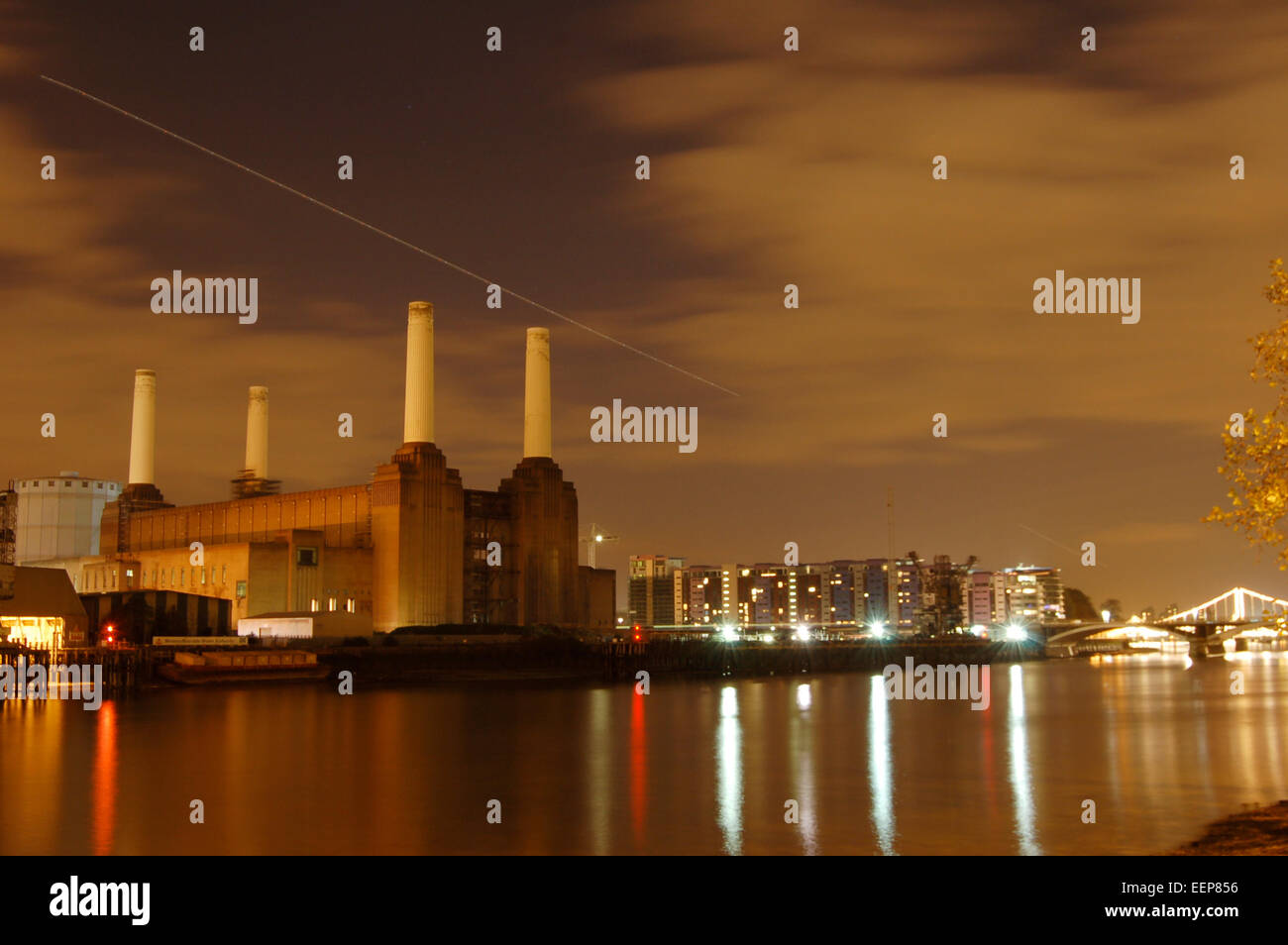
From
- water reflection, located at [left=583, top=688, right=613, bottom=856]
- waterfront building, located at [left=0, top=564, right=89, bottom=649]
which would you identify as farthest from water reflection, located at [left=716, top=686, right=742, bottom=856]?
waterfront building, located at [left=0, top=564, right=89, bottom=649]

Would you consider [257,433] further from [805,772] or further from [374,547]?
[805,772]

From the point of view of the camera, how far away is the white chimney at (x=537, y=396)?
311ft

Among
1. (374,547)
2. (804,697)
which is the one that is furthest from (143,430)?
(804,697)

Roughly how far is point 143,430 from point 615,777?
93.7 metres

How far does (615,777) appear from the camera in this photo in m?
29.0

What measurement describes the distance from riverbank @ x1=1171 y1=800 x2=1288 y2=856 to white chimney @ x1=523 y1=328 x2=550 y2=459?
76.8m

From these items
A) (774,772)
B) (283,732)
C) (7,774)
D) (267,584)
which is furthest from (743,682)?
(7,774)

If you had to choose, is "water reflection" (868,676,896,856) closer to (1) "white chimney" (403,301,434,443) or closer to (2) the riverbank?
(2) the riverbank

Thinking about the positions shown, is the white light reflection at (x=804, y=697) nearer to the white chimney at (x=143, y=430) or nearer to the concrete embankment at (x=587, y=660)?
the concrete embankment at (x=587, y=660)

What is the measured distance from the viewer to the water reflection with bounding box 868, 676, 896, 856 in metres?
21.1

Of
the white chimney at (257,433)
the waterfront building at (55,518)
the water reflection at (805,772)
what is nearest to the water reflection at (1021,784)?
the water reflection at (805,772)

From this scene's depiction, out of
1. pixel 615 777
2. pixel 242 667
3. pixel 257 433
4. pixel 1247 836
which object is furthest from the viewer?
pixel 257 433
